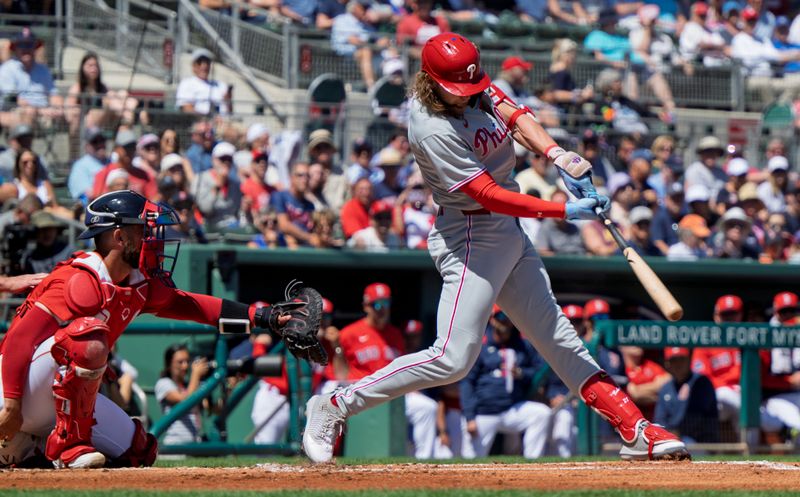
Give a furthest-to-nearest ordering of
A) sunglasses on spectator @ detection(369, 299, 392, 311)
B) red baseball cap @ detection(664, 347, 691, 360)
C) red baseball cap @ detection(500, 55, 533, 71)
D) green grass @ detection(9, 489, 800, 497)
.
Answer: red baseball cap @ detection(500, 55, 533, 71), red baseball cap @ detection(664, 347, 691, 360), sunglasses on spectator @ detection(369, 299, 392, 311), green grass @ detection(9, 489, 800, 497)

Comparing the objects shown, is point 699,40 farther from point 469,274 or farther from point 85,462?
point 85,462

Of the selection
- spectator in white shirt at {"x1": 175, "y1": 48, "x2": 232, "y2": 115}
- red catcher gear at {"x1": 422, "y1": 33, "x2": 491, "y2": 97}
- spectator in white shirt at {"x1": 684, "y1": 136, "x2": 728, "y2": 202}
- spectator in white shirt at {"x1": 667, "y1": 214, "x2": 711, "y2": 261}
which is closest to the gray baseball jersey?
red catcher gear at {"x1": 422, "y1": 33, "x2": 491, "y2": 97}

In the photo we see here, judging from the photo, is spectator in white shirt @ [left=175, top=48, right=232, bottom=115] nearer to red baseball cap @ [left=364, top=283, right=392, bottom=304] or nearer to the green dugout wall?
the green dugout wall

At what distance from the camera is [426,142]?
16.8 ft

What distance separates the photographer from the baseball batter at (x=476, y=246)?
509 cm

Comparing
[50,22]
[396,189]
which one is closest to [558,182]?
[396,189]

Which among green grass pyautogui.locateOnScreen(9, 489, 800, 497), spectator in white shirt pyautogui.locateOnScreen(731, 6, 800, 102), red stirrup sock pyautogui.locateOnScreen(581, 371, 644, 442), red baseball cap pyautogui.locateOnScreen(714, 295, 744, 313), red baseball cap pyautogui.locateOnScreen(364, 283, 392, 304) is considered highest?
spectator in white shirt pyautogui.locateOnScreen(731, 6, 800, 102)

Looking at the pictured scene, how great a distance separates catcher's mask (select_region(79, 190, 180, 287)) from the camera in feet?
16.7

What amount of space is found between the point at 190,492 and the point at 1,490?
610 mm

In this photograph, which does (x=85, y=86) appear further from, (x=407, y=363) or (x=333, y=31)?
(x=407, y=363)

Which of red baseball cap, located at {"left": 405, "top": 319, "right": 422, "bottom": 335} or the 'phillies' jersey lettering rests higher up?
the 'phillies' jersey lettering

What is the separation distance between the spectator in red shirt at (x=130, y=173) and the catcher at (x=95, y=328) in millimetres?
4413

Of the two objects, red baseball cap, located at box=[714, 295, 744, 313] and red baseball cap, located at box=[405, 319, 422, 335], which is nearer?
red baseball cap, located at box=[405, 319, 422, 335]

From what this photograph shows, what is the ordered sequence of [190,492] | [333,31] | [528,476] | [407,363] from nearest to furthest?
1. [190,492]
2. [528,476]
3. [407,363]
4. [333,31]
